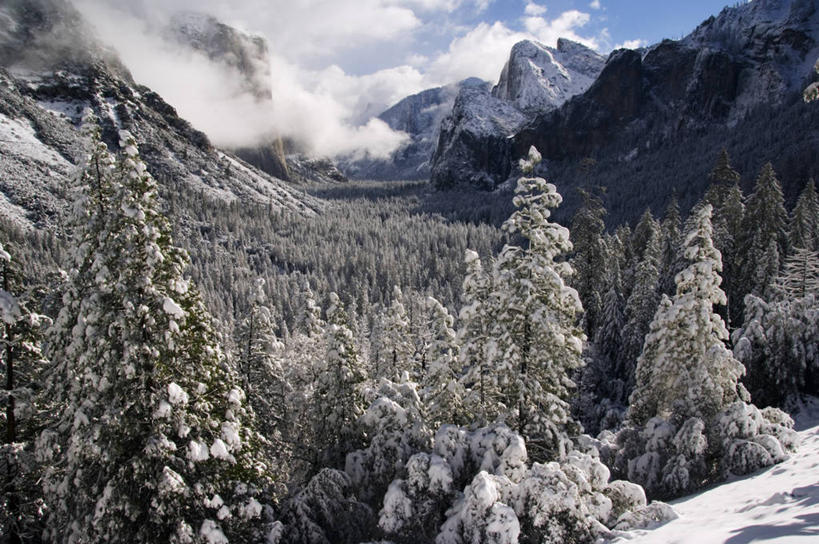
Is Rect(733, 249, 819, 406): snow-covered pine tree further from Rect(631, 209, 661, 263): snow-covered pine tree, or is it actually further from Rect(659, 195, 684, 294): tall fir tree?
Rect(631, 209, 661, 263): snow-covered pine tree

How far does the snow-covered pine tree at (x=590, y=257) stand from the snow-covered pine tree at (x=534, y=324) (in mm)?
26132

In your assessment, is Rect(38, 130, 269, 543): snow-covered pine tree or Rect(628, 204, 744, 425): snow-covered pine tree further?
Rect(628, 204, 744, 425): snow-covered pine tree

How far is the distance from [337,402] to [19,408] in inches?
388

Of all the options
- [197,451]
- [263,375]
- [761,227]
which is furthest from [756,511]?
[761,227]

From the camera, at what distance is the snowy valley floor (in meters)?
8.09

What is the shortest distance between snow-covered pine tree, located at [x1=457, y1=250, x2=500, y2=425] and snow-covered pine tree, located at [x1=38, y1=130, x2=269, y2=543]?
6613mm

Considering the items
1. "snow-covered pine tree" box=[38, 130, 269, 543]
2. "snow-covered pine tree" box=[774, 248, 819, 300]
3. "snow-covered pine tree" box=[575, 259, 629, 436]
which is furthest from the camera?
"snow-covered pine tree" box=[575, 259, 629, 436]

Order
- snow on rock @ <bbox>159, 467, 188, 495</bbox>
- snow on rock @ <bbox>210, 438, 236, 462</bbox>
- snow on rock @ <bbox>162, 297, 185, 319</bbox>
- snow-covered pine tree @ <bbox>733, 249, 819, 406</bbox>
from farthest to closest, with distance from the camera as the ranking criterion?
1. snow-covered pine tree @ <bbox>733, 249, 819, 406</bbox>
2. snow on rock @ <bbox>210, 438, 236, 462</bbox>
3. snow on rock @ <bbox>162, 297, 185, 319</bbox>
4. snow on rock @ <bbox>159, 467, 188, 495</bbox>

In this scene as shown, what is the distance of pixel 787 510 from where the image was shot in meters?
9.10

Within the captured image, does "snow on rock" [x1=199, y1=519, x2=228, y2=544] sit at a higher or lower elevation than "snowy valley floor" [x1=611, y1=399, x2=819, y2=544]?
higher

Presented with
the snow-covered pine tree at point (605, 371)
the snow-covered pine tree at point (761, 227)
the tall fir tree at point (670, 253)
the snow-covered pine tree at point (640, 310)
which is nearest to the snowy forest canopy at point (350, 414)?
the snow-covered pine tree at point (640, 310)

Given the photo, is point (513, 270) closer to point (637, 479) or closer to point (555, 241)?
point (555, 241)

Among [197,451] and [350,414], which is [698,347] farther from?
[197,451]

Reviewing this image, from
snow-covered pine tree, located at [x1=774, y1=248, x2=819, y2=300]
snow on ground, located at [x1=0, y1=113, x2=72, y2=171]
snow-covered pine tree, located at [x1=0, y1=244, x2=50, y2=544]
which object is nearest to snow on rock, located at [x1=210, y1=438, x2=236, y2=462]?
snow-covered pine tree, located at [x1=0, y1=244, x2=50, y2=544]
